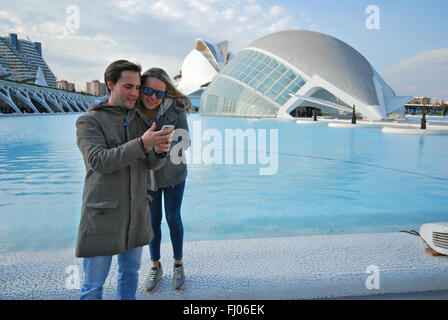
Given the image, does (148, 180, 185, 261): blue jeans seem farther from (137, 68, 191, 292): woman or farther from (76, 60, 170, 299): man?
(76, 60, 170, 299): man

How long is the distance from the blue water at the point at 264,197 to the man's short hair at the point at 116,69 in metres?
2.23

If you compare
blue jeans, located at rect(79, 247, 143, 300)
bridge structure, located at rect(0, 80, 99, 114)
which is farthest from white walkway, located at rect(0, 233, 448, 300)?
bridge structure, located at rect(0, 80, 99, 114)

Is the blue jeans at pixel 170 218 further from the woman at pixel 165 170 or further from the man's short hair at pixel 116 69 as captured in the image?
the man's short hair at pixel 116 69

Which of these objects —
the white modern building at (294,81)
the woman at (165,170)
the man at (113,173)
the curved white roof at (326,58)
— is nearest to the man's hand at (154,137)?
the man at (113,173)

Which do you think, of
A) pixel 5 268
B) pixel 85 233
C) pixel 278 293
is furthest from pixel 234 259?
pixel 5 268

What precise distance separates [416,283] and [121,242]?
184 centimetres

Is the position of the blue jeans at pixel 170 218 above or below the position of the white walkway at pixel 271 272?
above

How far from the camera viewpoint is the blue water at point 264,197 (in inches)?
144

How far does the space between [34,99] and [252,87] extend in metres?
29.0

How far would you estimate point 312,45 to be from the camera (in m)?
33.2

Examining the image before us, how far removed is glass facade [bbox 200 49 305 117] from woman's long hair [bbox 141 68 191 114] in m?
27.9

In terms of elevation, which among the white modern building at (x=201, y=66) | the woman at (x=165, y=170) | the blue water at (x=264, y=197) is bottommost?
the blue water at (x=264, y=197)

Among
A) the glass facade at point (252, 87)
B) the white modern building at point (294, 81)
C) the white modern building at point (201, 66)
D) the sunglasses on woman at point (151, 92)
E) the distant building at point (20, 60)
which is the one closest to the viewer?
the sunglasses on woman at point (151, 92)

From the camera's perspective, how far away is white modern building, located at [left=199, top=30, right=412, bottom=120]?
27.9 m
